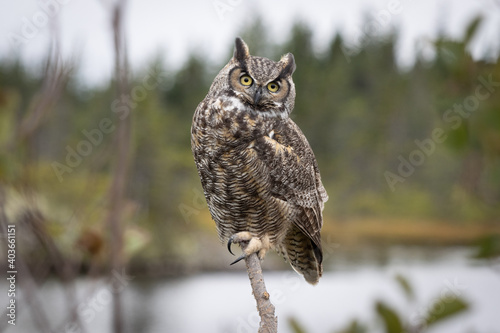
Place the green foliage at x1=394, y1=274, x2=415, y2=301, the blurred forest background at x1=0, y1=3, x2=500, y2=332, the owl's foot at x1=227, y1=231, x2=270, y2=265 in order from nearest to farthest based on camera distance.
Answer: the owl's foot at x1=227, y1=231, x2=270, y2=265
the green foliage at x1=394, y1=274, x2=415, y2=301
the blurred forest background at x1=0, y1=3, x2=500, y2=332

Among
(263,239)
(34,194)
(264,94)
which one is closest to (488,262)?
(263,239)

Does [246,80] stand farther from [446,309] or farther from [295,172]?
[446,309]

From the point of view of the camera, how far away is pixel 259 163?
133 cm

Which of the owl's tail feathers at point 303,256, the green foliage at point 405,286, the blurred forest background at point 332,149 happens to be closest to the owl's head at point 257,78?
the owl's tail feathers at point 303,256

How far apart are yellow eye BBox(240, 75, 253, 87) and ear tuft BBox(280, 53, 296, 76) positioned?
0.08 metres

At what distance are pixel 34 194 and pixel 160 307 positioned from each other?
10847mm

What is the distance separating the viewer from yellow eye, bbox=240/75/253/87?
1238 mm

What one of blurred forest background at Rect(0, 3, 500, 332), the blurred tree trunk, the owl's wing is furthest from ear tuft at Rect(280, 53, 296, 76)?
blurred forest background at Rect(0, 3, 500, 332)

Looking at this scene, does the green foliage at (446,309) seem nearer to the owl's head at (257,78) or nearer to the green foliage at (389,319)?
the green foliage at (389,319)

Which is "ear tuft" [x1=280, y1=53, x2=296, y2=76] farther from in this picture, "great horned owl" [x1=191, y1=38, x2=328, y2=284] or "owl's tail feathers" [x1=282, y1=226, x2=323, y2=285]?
"owl's tail feathers" [x1=282, y1=226, x2=323, y2=285]

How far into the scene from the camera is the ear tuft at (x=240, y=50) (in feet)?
4.06

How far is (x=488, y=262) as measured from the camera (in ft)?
4.51

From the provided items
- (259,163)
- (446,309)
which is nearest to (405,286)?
(446,309)

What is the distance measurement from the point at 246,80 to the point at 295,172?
0.30 meters
